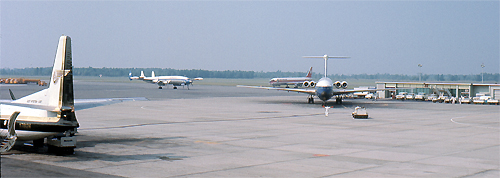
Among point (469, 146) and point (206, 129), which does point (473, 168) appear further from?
point (206, 129)

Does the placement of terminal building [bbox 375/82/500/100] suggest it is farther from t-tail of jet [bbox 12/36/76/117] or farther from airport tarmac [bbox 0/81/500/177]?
t-tail of jet [bbox 12/36/76/117]

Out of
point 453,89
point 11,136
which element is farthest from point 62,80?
point 453,89

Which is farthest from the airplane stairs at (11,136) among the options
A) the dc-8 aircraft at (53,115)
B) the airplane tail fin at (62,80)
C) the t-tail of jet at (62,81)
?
the airplane tail fin at (62,80)

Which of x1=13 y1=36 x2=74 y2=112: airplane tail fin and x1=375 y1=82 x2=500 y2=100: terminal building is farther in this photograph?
x1=375 y1=82 x2=500 y2=100: terminal building

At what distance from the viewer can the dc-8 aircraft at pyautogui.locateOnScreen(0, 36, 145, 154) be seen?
17.8 meters

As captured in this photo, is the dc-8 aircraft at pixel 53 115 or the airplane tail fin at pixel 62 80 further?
the airplane tail fin at pixel 62 80

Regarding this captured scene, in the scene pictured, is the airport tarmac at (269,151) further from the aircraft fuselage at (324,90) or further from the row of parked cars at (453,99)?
the row of parked cars at (453,99)

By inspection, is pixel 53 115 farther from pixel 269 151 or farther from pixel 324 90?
pixel 324 90

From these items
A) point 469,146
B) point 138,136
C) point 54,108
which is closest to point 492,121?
point 469,146

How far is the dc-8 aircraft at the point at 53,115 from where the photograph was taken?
17812 millimetres

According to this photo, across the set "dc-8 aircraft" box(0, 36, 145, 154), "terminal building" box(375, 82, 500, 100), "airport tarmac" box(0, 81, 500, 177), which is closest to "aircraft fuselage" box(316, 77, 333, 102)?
"airport tarmac" box(0, 81, 500, 177)

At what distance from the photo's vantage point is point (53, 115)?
17.8 m

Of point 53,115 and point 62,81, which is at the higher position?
point 62,81

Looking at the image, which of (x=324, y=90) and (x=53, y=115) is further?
(x=324, y=90)
